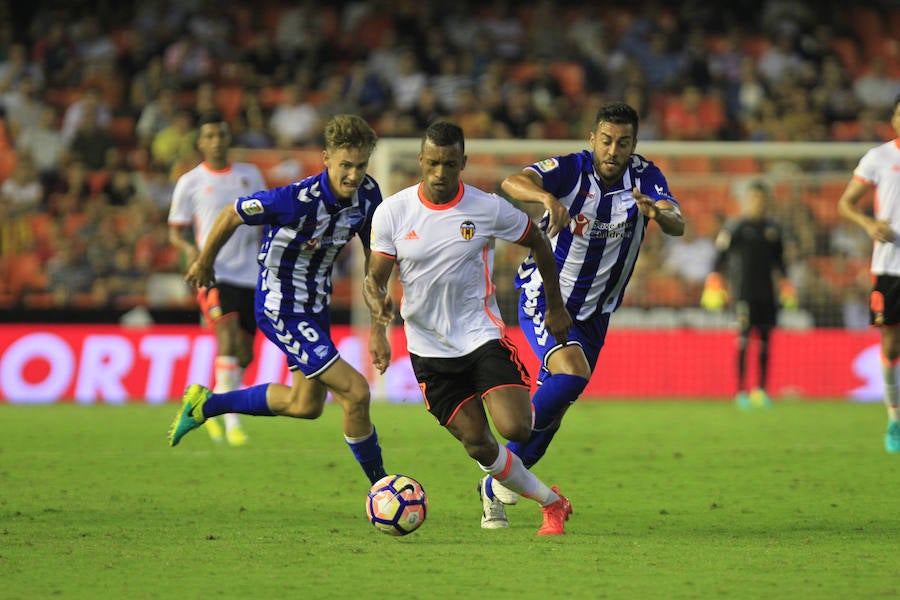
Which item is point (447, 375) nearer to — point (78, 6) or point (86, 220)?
point (86, 220)

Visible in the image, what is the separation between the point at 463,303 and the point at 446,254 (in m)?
0.27

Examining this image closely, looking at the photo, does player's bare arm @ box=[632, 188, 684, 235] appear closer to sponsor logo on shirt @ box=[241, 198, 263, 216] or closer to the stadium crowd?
sponsor logo on shirt @ box=[241, 198, 263, 216]

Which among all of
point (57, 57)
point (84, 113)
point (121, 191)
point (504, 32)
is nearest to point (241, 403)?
point (121, 191)

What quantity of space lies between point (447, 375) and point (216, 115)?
176 inches

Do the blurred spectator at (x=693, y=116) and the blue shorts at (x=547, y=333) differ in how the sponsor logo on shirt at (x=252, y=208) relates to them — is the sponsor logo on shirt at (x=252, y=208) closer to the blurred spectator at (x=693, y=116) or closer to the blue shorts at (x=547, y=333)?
the blue shorts at (x=547, y=333)

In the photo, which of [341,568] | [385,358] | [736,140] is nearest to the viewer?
[341,568]

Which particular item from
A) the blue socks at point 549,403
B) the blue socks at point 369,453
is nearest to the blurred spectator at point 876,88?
the blue socks at point 549,403

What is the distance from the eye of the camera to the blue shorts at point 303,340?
24.1ft

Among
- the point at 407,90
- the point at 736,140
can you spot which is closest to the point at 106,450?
the point at 407,90

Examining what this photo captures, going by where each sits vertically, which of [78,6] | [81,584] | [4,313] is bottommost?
[81,584]

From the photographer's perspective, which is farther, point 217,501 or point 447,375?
point 217,501

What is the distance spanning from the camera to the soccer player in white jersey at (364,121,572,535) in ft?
21.2

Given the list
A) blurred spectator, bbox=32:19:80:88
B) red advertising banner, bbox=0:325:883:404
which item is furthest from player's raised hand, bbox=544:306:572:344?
blurred spectator, bbox=32:19:80:88

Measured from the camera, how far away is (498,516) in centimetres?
681
